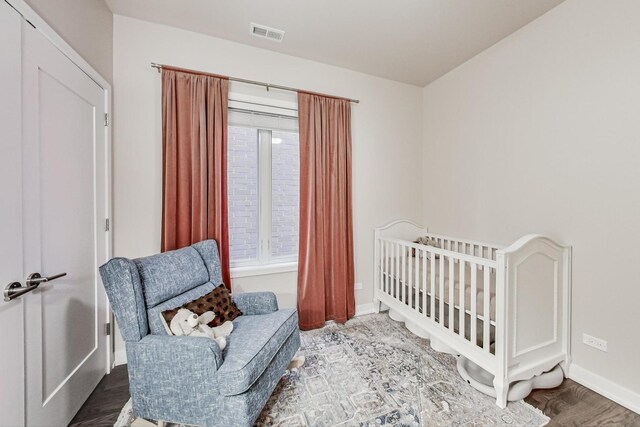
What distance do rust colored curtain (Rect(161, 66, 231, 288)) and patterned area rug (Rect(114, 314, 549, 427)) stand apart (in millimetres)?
1167

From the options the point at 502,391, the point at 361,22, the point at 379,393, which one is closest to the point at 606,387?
the point at 502,391

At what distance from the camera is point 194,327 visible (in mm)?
1533

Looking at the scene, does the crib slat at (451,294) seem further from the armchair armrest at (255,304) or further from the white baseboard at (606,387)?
the armchair armrest at (255,304)

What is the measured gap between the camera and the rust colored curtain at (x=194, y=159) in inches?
83.4

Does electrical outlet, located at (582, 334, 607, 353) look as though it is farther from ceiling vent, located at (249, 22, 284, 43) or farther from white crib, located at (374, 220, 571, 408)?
ceiling vent, located at (249, 22, 284, 43)

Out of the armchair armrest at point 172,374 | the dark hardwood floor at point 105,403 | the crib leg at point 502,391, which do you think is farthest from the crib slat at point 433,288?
the dark hardwood floor at point 105,403

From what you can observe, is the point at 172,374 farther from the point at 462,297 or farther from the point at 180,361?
the point at 462,297

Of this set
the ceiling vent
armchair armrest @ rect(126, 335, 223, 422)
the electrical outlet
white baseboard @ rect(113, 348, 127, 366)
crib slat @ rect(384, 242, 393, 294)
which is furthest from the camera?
crib slat @ rect(384, 242, 393, 294)

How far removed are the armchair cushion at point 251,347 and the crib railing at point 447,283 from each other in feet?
3.83

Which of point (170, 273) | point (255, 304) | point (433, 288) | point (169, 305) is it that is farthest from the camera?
point (433, 288)

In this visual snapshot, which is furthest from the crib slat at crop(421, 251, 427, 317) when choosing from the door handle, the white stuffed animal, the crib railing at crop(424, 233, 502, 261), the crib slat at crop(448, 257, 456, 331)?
the door handle

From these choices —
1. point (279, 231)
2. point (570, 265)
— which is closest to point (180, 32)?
point (279, 231)

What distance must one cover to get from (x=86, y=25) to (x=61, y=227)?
134 centimetres

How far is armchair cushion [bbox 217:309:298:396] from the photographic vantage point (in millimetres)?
1298
